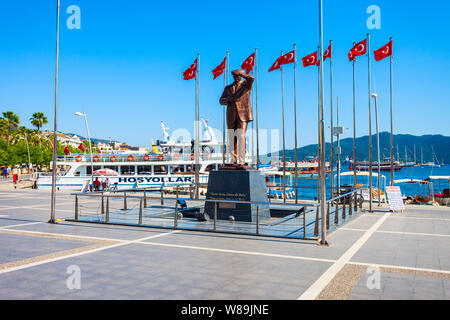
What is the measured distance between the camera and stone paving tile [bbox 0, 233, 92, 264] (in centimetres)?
770

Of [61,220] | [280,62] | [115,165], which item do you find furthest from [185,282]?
[115,165]

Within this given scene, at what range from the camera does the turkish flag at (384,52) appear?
18.6 metres

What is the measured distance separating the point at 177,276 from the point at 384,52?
17262 millimetres

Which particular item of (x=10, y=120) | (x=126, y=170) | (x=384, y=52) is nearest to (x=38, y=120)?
Answer: (x=10, y=120)

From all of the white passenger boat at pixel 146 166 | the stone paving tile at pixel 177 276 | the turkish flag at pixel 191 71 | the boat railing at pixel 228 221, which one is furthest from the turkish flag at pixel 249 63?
the white passenger boat at pixel 146 166

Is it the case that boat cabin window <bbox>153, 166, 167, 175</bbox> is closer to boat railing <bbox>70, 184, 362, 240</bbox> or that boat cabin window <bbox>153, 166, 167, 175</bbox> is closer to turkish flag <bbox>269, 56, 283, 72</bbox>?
turkish flag <bbox>269, 56, 283, 72</bbox>

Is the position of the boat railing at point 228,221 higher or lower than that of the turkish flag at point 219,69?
lower

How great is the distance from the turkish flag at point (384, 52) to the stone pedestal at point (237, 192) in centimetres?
1089

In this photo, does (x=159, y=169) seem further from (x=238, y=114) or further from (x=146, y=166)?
(x=238, y=114)

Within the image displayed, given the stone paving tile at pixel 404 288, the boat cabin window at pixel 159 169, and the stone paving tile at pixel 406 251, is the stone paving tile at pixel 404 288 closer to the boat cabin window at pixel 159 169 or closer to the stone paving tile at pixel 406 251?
the stone paving tile at pixel 406 251

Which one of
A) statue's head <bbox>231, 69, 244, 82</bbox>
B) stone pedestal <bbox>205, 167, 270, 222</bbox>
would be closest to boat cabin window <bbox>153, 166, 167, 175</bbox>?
statue's head <bbox>231, 69, 244, 82</bbox>

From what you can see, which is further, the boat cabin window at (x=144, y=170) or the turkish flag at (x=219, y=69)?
the boat cabin window at (x=144, y=170)

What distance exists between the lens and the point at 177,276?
615cm
